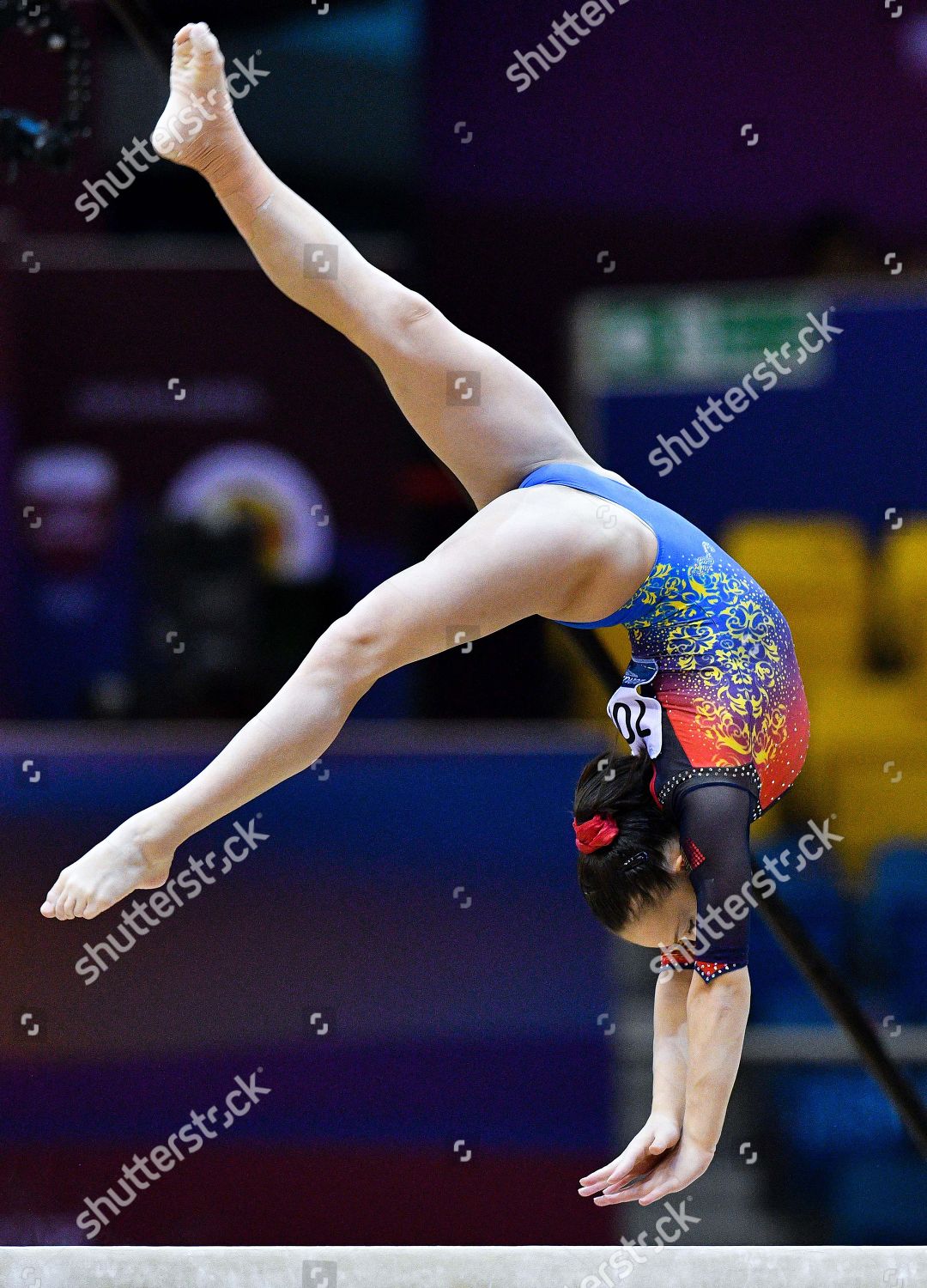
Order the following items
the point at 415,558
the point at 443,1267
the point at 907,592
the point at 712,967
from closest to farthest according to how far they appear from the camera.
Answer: the point at 712,967 < the point at 443,1267 < the point at 907,592 < the point at 415,558

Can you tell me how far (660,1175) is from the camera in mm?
2451

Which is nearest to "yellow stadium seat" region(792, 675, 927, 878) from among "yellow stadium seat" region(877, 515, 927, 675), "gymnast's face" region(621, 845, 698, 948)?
"yellow stadium seat" region(877, 515, 927, 675)

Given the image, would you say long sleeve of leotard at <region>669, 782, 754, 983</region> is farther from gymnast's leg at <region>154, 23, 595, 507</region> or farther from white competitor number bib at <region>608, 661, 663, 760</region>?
gymnast's leg at <region>154, 23, 595, 507</region>

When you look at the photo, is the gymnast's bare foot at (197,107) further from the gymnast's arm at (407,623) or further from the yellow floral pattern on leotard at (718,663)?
the yellow floral pattern on leotard at (718,663)

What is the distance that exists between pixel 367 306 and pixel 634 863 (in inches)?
36.9

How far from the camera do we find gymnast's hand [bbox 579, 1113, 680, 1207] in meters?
2.43

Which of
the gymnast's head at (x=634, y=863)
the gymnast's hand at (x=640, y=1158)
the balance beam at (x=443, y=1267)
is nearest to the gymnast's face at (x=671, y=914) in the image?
the gymnast's head at (x=634, y=863)

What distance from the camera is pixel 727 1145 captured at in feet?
13.9

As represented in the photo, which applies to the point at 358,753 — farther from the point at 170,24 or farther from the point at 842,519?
the point at 170,24

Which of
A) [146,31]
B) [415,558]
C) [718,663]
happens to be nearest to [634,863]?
[718,663]

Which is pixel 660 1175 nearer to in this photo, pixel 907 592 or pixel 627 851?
Result: pixel 627 851

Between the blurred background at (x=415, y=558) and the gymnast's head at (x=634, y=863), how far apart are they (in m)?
1.38

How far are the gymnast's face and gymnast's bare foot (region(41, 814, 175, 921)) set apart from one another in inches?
27.6

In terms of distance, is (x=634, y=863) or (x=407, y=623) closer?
(x=407, y=623)
